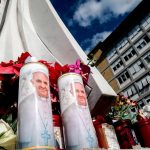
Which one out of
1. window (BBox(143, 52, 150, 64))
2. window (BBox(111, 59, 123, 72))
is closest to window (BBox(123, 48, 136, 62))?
window (BBox(111, 59, 123, 72))

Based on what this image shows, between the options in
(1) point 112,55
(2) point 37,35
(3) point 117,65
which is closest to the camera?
(2) point 37,35

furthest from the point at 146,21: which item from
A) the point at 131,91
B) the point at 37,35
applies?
the point at 37,35

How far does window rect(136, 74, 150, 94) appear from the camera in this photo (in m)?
21.8

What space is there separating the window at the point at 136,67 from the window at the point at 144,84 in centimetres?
109

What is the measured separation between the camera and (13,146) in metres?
0.93

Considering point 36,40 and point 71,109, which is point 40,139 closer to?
point 71,109

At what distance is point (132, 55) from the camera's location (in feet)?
78.8

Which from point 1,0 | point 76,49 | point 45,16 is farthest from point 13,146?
point 1,0

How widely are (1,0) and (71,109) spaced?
7.09 feet

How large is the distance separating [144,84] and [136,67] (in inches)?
78.7

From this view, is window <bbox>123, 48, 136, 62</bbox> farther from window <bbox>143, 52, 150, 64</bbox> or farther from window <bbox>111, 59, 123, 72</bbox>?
window <bbox>143, 52, 150, 64</bbox>

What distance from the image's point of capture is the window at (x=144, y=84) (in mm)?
21766

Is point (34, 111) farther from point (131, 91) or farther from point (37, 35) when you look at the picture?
point (131, 91)

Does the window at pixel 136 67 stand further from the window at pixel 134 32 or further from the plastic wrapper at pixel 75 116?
the plastic wrapper at pixel 75 116
